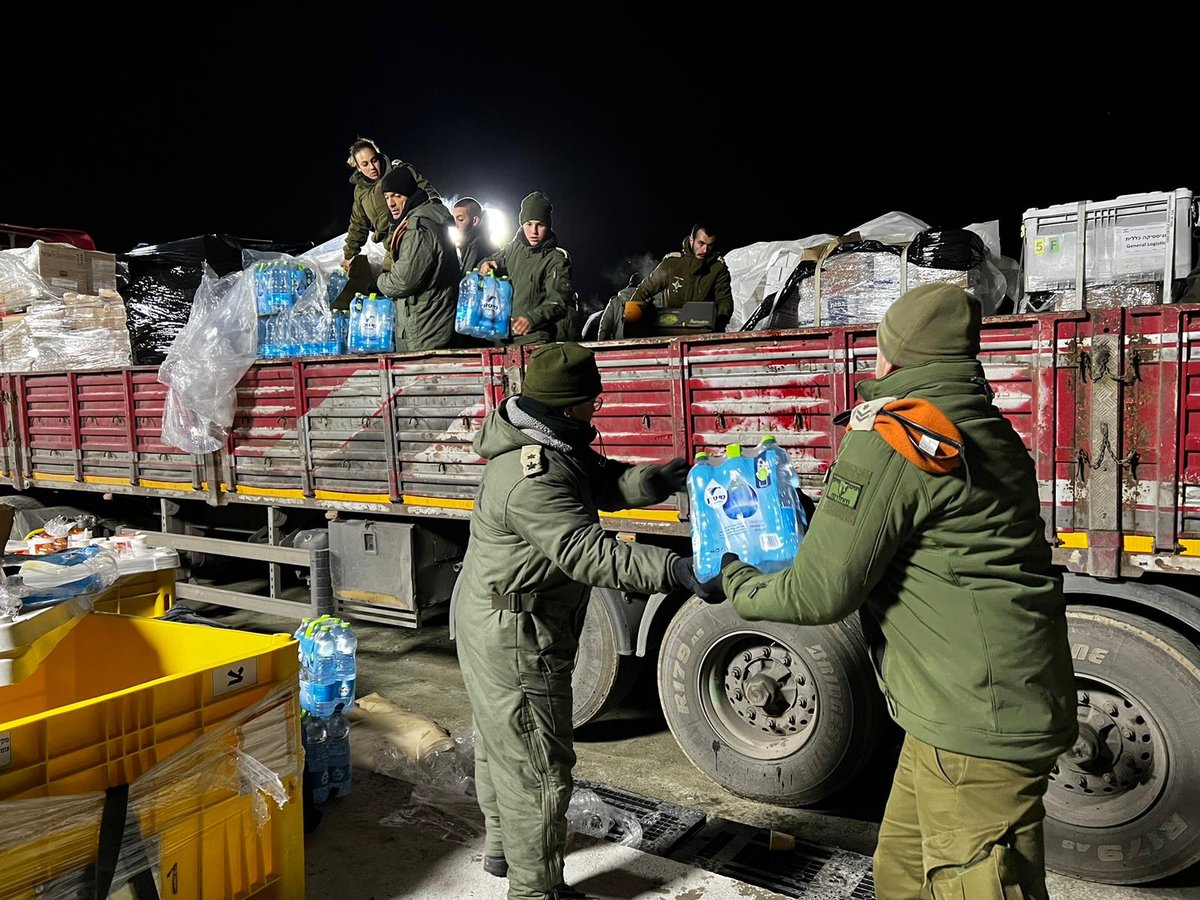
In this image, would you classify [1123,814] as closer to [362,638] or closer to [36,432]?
[362,638]

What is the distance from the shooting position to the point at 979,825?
2012 mm

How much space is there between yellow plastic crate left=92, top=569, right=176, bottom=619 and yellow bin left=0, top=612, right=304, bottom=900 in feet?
2.40

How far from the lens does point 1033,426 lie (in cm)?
348

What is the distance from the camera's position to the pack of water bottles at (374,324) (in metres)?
6.52

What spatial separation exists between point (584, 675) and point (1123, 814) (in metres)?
2.50

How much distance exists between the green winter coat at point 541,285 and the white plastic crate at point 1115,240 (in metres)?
3.11

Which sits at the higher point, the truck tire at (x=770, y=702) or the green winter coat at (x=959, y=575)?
the green winter coat at (x=959, y=575)

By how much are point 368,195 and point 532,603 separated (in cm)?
509

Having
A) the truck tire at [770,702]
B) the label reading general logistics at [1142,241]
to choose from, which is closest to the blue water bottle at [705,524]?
the truck tire at [770,702]

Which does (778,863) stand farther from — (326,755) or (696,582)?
(326,755)

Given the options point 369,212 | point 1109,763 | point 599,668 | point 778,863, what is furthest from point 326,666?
point 369,212

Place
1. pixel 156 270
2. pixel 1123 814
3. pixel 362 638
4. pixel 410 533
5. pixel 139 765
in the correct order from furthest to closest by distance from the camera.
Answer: pixel 156 270 → pixel 362 638 → pixel 410 533 → pixel 1123 814 → pixel 139 765

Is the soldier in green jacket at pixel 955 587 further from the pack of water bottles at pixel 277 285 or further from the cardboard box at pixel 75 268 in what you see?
the cardboard box at pixel 75 268

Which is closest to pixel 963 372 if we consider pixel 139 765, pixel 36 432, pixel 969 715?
pixel 969 715
